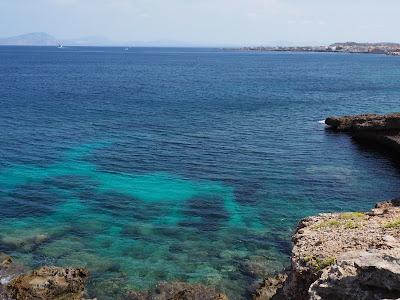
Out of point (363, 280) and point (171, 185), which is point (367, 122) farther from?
point (363, 280)

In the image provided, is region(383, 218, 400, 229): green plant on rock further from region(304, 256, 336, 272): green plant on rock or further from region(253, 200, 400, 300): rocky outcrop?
region(304, 256, 336, 272): green plant on rock

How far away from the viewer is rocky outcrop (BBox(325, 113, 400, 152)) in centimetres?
7900

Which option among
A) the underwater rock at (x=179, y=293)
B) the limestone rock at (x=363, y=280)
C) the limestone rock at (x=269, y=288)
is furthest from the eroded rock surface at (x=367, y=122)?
the limestone rock at (x=363, y=280)

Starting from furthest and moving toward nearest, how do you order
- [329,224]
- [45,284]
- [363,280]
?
[45,284]
[329,224]
[363,280]

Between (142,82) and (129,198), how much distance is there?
426ft

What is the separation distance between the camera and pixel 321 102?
421 feet

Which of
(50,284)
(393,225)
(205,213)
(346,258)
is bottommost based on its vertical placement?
(205,213)

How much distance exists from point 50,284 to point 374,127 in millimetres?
67039

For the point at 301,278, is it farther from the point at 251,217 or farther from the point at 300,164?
the point at 300,164

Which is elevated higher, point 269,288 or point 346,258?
point 346,258

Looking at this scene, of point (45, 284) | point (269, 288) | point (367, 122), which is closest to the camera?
point (45, 284)

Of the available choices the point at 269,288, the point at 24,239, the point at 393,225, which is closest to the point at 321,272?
the point at 393,225

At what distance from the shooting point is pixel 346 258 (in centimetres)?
2275

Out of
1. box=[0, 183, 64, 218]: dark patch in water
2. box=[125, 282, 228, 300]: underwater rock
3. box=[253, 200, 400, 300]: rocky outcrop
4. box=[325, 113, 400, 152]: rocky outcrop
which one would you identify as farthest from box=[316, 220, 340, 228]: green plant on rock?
box=[325, 113, 400, 152]: rocky outcrop
